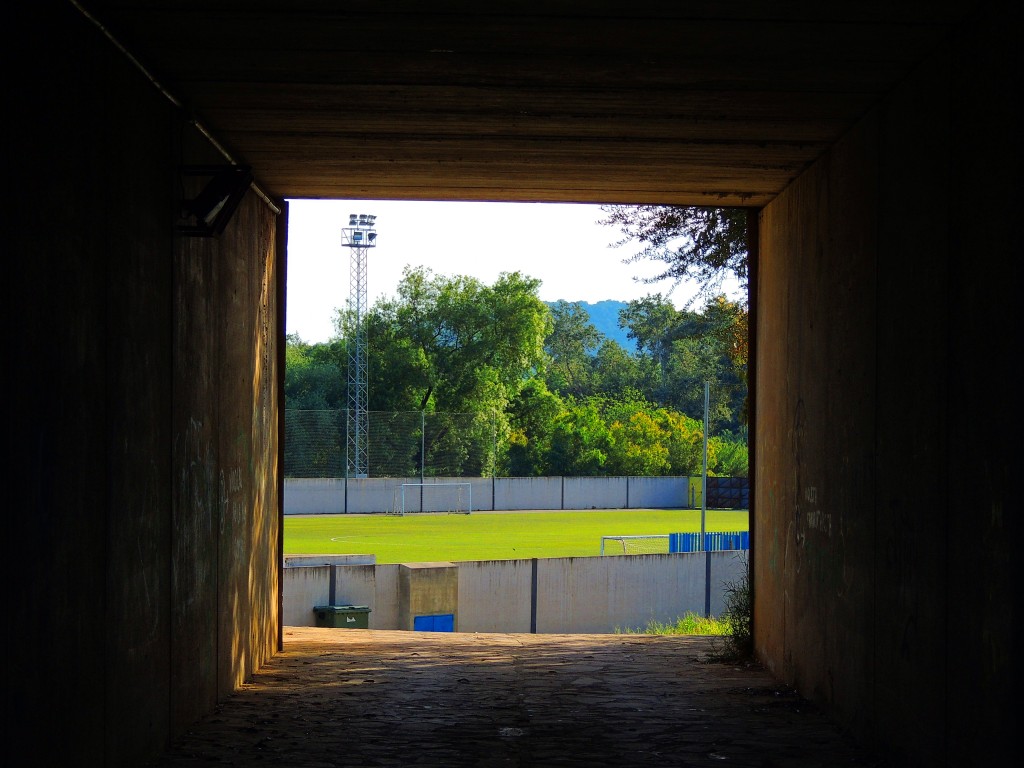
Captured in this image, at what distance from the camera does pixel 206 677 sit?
7.23 metres

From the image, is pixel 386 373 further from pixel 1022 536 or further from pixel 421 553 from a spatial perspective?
pixel 1022 536

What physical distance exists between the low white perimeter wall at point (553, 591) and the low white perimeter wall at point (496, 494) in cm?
2107

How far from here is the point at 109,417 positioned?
16.8 feet

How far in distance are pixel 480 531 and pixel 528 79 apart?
34396mm

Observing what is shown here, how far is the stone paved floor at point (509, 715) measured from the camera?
250 inches

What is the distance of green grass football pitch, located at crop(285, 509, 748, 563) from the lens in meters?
32.5

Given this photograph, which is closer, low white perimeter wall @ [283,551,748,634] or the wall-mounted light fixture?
the wall-mounted light fixture

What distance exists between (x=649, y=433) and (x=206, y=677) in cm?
5675

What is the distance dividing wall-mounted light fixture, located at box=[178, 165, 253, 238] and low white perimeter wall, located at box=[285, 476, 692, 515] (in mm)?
36607

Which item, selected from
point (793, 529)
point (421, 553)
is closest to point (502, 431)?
point (421, 553)

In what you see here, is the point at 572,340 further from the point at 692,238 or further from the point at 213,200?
the point at 213,200

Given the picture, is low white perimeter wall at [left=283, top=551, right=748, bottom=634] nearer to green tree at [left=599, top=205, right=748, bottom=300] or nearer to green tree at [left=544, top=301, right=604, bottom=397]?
green tree at [left=599, top=205, right=748, bottom=300]

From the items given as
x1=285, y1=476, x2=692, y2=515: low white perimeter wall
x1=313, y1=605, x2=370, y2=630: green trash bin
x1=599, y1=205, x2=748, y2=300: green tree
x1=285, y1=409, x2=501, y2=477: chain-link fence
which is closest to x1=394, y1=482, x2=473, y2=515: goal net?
x1=285, y1=476, x2=692, y2=515: low white perimeter wall

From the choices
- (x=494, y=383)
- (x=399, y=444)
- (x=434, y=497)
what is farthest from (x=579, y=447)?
(x=399, y=444)
